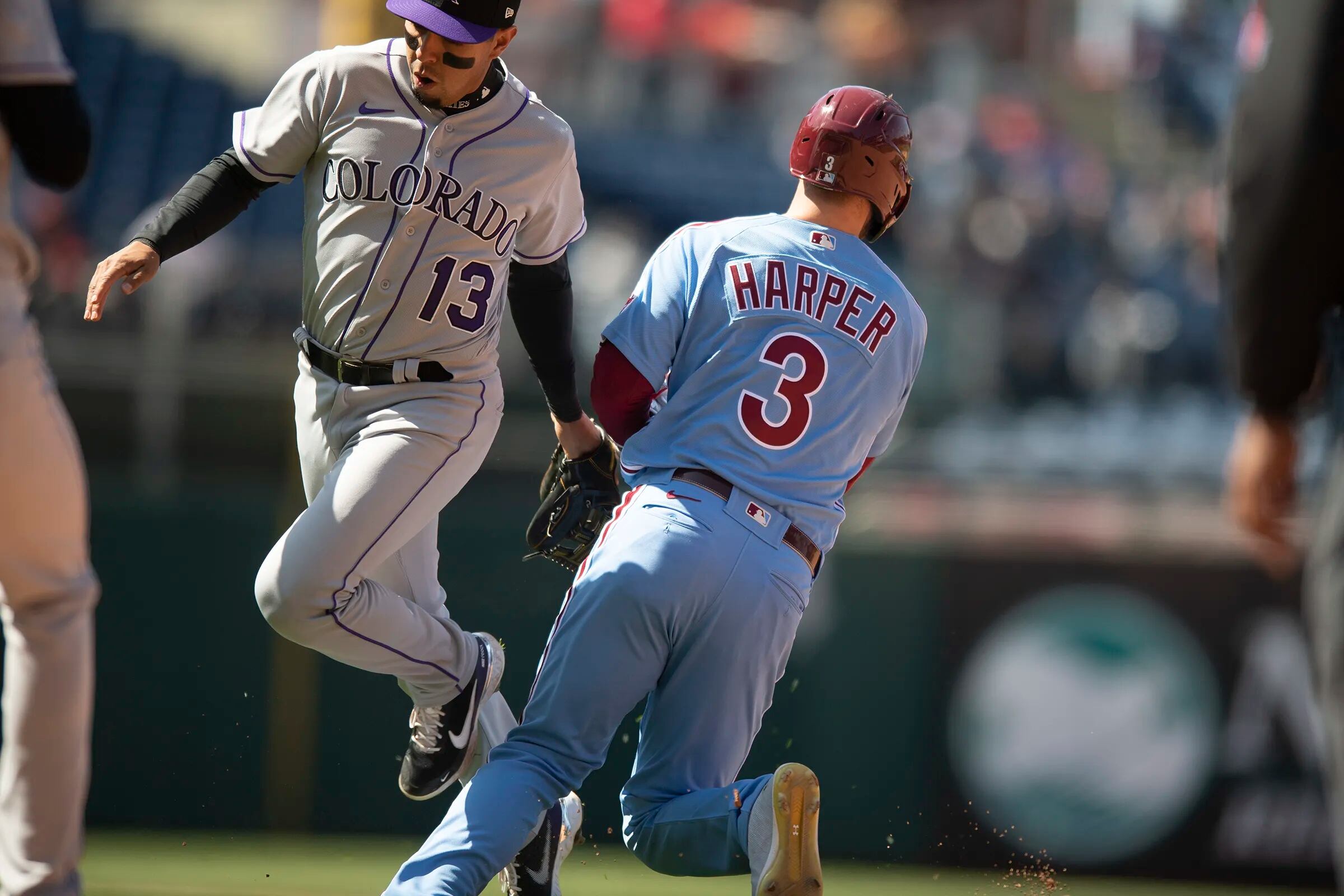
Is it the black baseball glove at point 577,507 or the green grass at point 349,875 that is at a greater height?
the black baseball glove at point 577,507

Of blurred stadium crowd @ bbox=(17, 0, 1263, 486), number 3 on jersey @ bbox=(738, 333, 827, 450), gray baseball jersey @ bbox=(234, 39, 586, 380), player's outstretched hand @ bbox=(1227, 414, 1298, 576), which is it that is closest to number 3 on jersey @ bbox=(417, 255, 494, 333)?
gray baseball jersey @ bbox=(234, 39, 586, 380)

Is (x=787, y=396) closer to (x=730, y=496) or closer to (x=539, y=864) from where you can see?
(x=730, y=496)

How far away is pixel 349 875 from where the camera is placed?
16.7 feet

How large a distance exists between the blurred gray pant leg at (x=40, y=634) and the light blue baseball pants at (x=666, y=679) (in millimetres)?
616

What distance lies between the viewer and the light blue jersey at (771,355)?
116 inches

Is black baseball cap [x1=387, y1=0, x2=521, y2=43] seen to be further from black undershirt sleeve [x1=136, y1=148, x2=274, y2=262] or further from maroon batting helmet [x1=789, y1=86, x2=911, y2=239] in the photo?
maroon batting helmet [x1=789, y1=86, x2=911, y2=239]

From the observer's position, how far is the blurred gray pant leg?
252 cm

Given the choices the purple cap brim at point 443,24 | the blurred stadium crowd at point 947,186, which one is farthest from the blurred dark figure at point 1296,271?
the blurred stadium crowd at point 947,186

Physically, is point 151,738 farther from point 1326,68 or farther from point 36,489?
point 1326,68

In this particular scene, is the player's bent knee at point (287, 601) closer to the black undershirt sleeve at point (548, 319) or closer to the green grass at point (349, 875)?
the black undershirt sleeve at point (548, 319)

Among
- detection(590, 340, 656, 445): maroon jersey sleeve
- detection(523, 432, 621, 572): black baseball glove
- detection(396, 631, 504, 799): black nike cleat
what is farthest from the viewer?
detection(523, 432, 621, 572): black baseball glove

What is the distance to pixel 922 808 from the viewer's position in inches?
271

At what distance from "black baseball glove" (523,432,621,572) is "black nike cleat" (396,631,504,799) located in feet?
1.00

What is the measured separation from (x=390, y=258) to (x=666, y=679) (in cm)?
102
